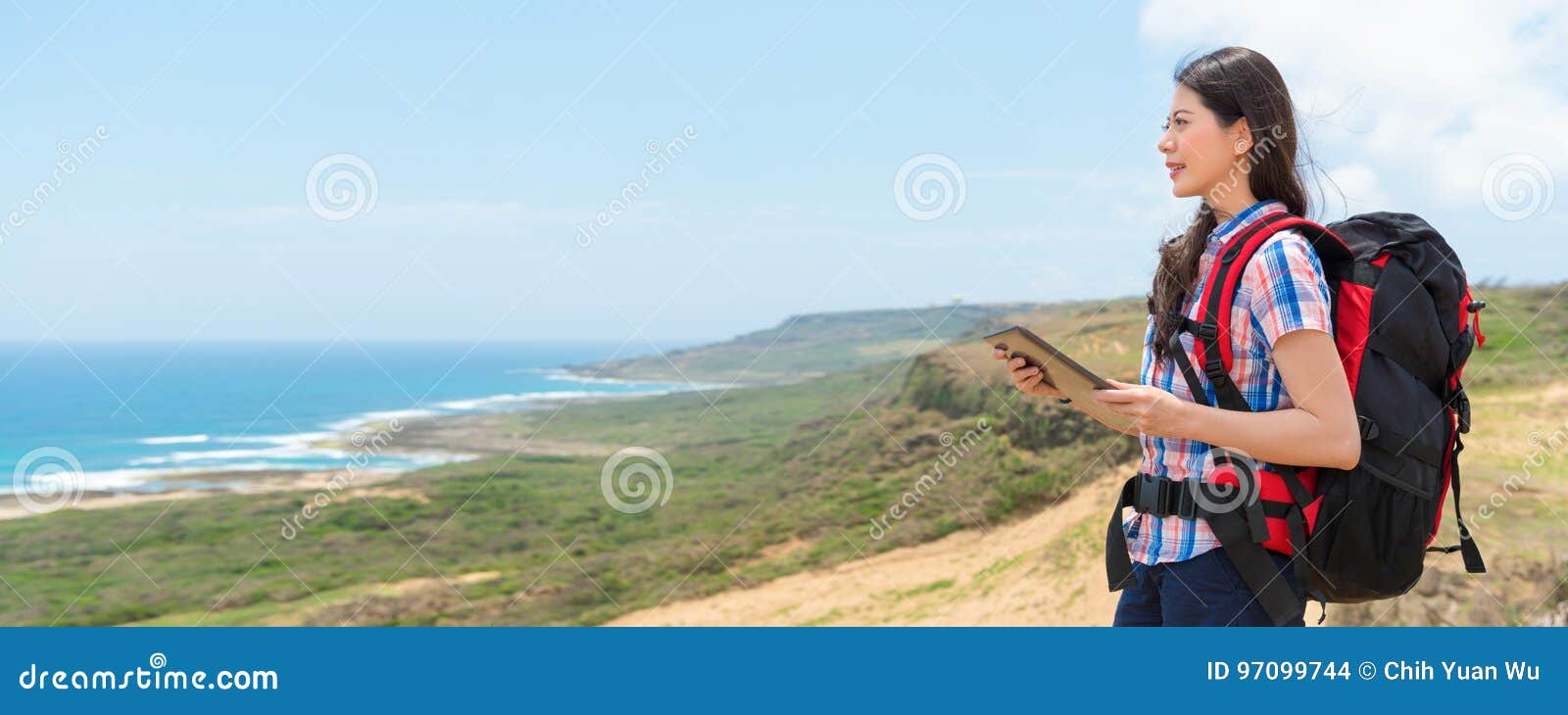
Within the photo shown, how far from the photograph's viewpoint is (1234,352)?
1.73m

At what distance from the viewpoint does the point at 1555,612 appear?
6500mm

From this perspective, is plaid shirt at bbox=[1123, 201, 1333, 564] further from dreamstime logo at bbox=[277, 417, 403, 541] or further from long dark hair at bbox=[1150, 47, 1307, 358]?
dreamstime logo at bbox=[277, 417, 403, 541]

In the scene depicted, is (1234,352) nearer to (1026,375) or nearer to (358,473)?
(1026,375)

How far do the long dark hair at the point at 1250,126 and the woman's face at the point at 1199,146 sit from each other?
1 centimetres

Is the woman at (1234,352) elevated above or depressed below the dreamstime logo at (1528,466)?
above

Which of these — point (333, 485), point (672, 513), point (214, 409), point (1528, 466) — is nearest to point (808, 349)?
point (672, 513)

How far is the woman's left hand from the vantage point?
167 cm

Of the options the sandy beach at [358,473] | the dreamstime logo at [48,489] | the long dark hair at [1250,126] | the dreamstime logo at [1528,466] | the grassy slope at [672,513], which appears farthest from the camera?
the sandy beach at [358,473]

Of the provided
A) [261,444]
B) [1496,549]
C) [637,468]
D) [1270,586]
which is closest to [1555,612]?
[1496,549]

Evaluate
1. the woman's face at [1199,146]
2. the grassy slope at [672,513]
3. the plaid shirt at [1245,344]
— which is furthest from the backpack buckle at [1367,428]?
the grassy slope at [672,513]

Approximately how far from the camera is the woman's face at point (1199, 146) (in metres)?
1.84

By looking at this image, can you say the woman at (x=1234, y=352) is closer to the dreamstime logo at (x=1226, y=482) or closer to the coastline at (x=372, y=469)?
the dreamstime logo at (x=1226, y=482)

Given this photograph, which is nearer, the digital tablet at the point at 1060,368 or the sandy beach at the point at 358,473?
the digital tablet at the point at 1060,368

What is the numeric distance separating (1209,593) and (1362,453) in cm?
34
